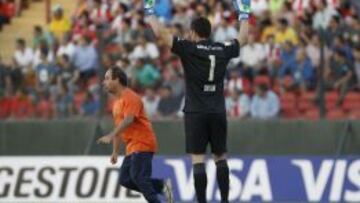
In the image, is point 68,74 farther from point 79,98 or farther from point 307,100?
point 307,100

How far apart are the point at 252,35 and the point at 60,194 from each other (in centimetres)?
464

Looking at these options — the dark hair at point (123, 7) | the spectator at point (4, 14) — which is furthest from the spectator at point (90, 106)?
the spectator at point (4, 14)

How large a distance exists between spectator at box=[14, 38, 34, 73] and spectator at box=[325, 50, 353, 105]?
5490mm

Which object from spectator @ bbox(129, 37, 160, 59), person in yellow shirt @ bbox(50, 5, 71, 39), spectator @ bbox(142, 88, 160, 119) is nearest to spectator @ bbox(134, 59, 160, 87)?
spectator @ bbox(142, 88, 160, 119)

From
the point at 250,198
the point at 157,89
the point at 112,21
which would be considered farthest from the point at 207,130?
the point at 112,21

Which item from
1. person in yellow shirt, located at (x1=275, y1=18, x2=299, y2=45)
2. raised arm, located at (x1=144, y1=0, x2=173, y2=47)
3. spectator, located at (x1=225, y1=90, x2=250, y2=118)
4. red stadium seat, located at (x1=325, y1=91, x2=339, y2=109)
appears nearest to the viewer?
raised arm, located at (x1=144, y1=0, x2=173, y2=47)

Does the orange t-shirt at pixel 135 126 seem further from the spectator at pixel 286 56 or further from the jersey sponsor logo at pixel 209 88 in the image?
the spectator at pixel 286 56

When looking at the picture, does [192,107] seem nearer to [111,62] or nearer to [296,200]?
[296,200]

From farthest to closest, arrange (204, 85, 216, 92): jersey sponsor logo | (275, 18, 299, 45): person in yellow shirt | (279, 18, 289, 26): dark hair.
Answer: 1. (279, 18, 289, 26): dark hair
2. (275, 18, 299, 45): person in yellow shirt
3. (204, 85, 216, 92): jersey sponsor logo

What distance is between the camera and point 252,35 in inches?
886

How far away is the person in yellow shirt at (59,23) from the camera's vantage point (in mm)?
25625

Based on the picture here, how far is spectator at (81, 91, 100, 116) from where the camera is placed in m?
21.8

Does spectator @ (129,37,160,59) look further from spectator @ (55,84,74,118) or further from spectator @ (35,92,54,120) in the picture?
spectator @ (35,92,54,120)

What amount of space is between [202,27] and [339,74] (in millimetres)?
7246
